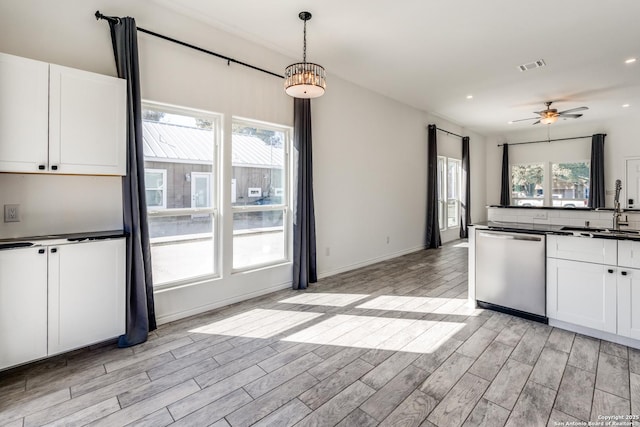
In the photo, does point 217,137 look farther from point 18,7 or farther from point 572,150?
point 572,150

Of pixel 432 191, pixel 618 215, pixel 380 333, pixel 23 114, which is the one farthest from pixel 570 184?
pixel 23 114

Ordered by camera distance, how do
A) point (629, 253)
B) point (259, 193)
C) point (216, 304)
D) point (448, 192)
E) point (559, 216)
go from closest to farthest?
point (629, 253), point (216, 304), point (559, 216), point (259, 193), point (448, 192)

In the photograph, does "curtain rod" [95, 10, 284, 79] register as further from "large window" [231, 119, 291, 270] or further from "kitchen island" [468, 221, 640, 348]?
"kitchen island" [468, 221, 640, 348]

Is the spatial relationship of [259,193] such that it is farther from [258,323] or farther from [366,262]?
[366,262]

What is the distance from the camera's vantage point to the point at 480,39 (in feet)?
12.6

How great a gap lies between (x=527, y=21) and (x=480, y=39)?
517 mm

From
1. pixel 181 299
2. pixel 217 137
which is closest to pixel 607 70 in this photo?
pixel 217 137

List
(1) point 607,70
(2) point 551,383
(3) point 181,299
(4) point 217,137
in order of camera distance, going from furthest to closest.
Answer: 1. (1) point 607,70
2. (4) point 217,137
3. (3) point 181,299
4. (2) point 551,383

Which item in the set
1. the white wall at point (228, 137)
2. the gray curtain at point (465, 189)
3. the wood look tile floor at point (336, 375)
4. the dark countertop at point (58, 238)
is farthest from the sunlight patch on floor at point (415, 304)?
the gray curtain at point (465, 189)

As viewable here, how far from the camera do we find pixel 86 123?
2.49m

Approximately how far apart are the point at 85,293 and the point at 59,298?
0.16m

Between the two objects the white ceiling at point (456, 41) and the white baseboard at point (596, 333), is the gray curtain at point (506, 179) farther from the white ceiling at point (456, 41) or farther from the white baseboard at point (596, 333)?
the white baseboard at point (596, 333)

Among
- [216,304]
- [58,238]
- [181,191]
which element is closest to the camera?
[58,238]

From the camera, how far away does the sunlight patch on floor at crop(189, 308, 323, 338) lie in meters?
2.98
